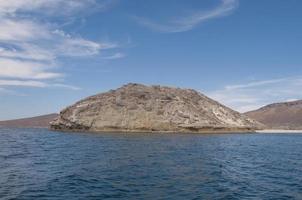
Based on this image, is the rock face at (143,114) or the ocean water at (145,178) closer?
the ocean water at (145,178)

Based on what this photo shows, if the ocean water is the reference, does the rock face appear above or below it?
above

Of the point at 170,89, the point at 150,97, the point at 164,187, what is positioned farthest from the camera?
the point at 170,89

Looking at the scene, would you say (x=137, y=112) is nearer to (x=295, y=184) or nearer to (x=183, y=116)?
(x=183, y=116)

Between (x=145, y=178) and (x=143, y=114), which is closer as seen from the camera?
(x=145, y=178)

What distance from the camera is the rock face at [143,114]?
149 m

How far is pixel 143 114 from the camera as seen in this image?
150875 mm

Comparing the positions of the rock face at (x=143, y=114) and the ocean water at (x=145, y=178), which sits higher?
the rock face at (x=143, y=114)

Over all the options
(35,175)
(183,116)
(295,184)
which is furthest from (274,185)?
(183,116)

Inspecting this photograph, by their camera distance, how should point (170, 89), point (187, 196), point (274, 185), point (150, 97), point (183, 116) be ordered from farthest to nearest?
point (170, 89)
point (150, 97)
point (183, 116)
point (274, 185)
point (187, 196)

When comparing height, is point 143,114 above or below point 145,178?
above

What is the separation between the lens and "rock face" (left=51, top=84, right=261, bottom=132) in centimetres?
14925

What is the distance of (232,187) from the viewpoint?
33.4 metres

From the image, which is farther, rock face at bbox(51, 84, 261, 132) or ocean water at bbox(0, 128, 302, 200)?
rock face at bbox(51, 84, 261, 132)

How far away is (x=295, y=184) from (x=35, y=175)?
71.5 ft
